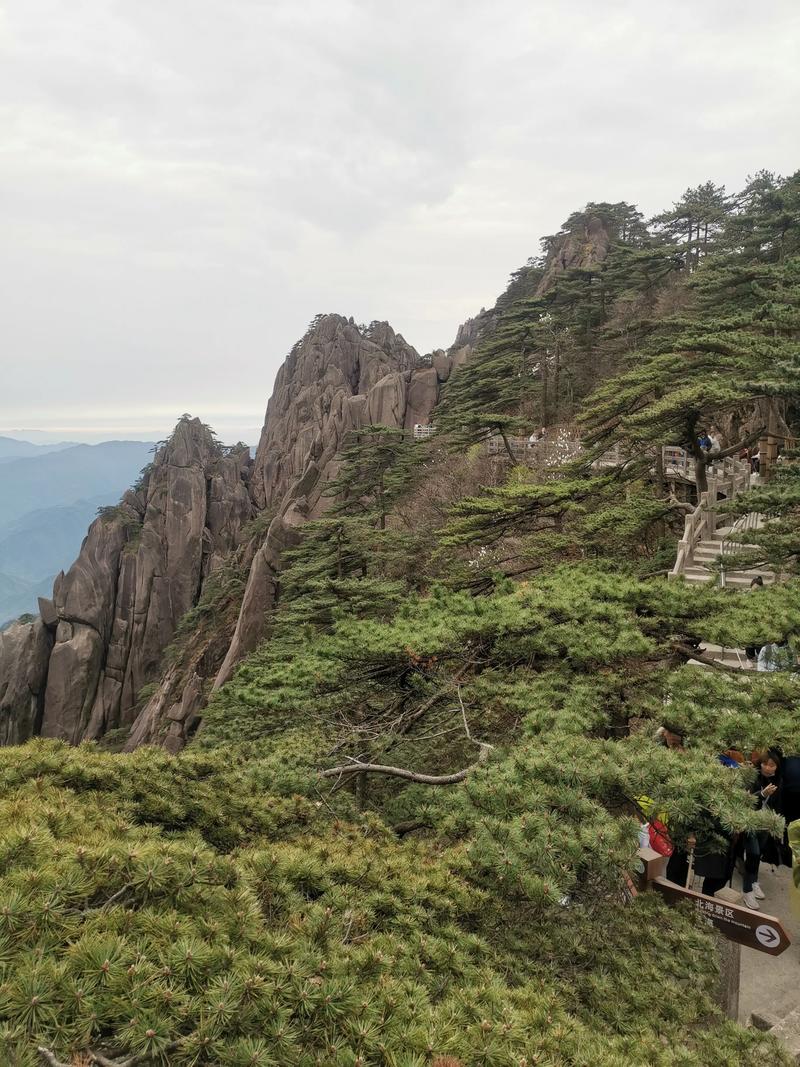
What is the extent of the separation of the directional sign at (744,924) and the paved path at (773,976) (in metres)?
0.79

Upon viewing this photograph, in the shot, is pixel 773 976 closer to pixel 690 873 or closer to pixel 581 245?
pixel 690 873

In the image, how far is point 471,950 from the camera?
3342 mm

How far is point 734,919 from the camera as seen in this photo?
384 cm

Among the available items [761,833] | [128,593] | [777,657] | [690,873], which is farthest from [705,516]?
[128,593]

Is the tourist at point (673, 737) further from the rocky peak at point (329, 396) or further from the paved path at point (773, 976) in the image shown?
the rocky peak at point (329, 396)

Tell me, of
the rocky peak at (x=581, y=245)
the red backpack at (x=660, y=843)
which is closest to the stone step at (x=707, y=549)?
the red backpack at (x=660, y=843)

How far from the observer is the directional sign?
365 cm

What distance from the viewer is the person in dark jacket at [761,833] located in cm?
518

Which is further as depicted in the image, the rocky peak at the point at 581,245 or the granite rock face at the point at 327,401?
the rocky peak at the point at 581,245

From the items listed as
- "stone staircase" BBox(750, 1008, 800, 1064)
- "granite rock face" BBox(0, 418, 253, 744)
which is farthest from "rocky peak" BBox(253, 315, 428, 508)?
"stone staircase" BBox(750, 1008, 800, 1064)

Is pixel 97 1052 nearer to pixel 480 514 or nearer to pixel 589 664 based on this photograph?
pixel 589 664

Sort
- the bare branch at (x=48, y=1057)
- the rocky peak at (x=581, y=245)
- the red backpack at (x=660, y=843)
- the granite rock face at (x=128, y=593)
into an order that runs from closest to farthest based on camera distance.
Result: 1. the bare branch at (x=48, y=1057)
2. the red backpack at (x=660, y=843)
3. the granite rock face at (x=128, y=593)
4. the rocky peak at (x=581, y=245)

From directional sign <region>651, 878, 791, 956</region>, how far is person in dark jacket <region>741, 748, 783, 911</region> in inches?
55.8

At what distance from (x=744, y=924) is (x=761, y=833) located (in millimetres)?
1688
